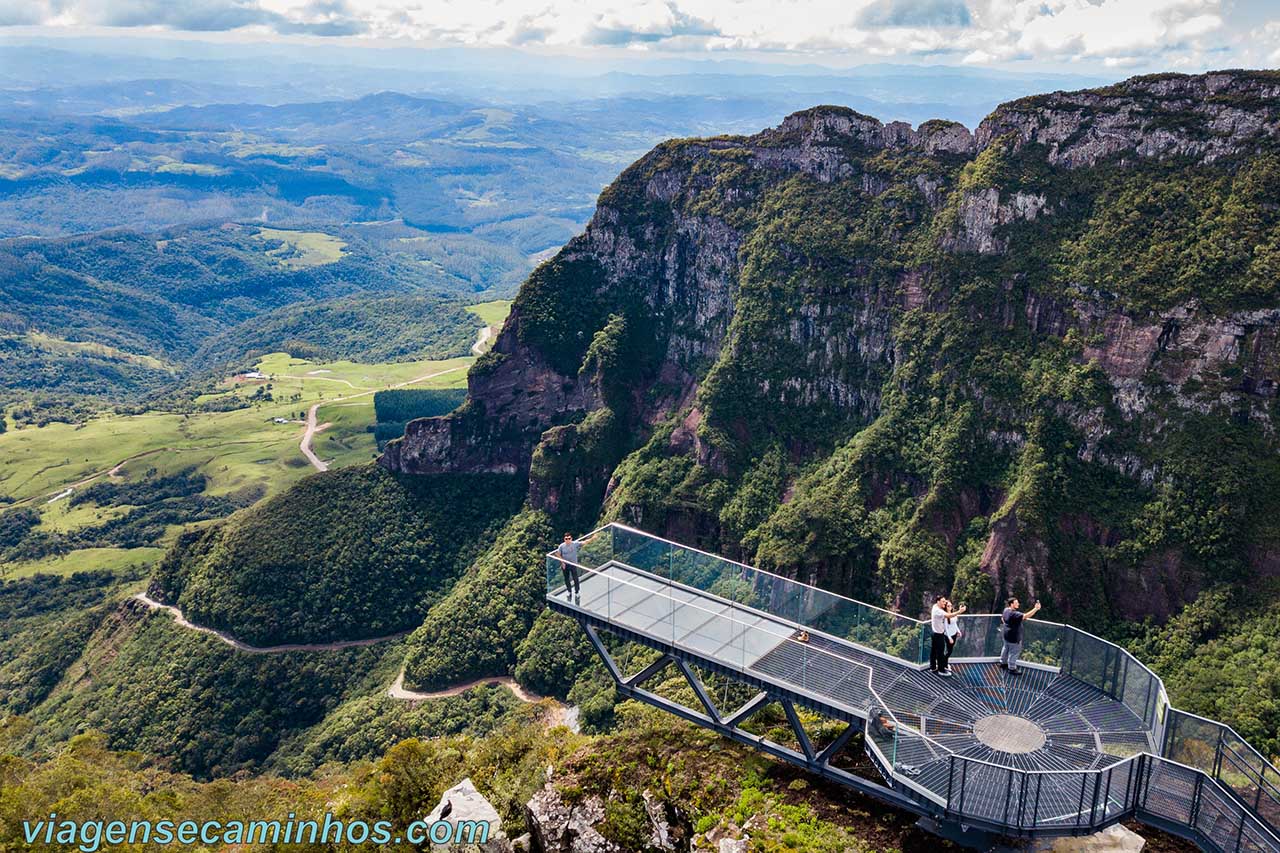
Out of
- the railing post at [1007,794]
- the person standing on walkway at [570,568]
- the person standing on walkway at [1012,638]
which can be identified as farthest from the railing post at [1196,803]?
the person standing on walkway at [570,568]

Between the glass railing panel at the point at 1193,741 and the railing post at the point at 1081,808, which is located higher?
the glass railing panel at the point at 1193,741

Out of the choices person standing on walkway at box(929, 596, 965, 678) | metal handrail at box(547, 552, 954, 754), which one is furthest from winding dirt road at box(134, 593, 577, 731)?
person standing on walkway at box(929, 596, 965, 678)

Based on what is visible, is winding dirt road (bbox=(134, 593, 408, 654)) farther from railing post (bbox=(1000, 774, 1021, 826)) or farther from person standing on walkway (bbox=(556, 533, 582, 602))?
Result: railing post (bbox=(1000, 774, 1021, 826))

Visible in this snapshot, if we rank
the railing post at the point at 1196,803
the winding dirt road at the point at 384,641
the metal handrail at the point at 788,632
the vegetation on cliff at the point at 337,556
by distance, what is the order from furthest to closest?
the vegetation on cliff at the point at 337,556 < the winding dirt road at the point at 384,641 < the metal handrail at the point at 788,632 < the railing post at the point at 1196,803

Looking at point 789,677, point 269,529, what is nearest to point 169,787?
point 789,677

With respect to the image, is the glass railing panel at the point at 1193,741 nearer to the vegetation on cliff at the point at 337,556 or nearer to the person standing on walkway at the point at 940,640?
the person standing on walkway at the point at 940,640

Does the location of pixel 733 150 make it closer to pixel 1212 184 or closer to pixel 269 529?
pixel 1212 184
